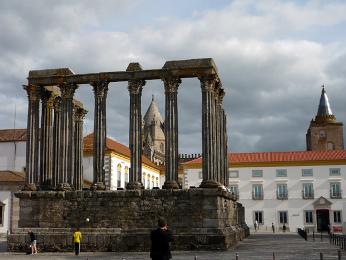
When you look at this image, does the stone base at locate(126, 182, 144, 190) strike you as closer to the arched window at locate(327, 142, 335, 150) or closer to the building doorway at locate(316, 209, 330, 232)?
the building doorway at locate(316, 209, 330, 232)

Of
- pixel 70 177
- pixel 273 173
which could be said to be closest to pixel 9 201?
pixel 70 177

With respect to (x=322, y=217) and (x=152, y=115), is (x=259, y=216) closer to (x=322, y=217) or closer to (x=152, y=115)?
(x=322, y=217)

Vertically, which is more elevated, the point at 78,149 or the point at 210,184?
the point at 78,149

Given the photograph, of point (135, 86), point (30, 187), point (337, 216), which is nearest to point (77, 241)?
point (30, 187)

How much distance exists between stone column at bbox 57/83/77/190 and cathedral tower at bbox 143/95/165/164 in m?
64.8

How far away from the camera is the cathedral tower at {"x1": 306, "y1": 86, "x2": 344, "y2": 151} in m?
92.6

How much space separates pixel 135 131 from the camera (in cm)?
2972

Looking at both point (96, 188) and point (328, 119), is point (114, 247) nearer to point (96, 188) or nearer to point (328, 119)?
point (96, 188)

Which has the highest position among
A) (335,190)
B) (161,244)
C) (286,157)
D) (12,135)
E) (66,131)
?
(12,135)

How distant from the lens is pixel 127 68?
30.4 metres

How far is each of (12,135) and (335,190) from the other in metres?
37.6

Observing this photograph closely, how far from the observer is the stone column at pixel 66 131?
30.6 m

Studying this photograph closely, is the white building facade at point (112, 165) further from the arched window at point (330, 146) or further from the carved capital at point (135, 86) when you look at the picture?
the arched window at point (330, 146)

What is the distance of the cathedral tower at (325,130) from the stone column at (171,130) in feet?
223
